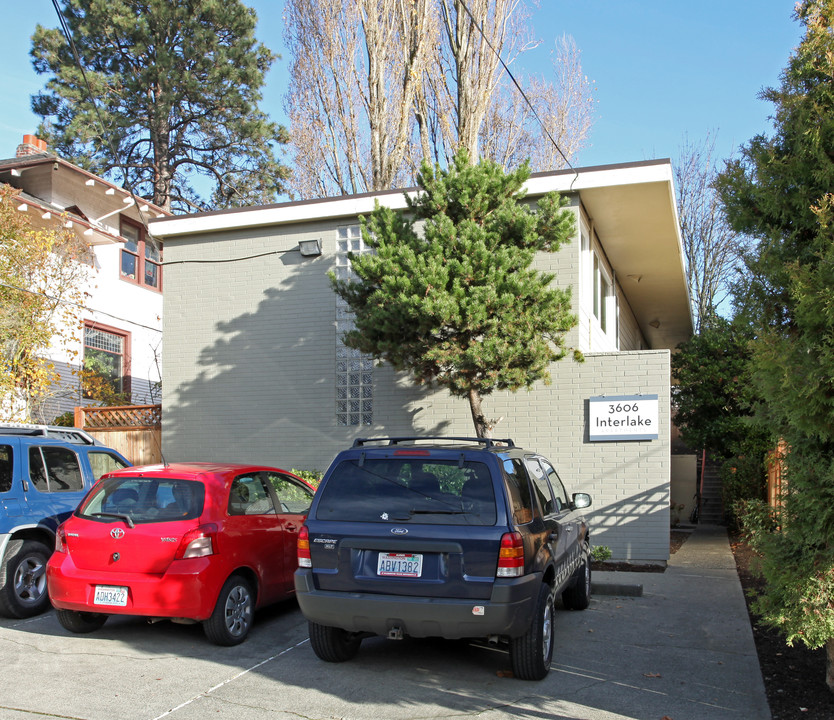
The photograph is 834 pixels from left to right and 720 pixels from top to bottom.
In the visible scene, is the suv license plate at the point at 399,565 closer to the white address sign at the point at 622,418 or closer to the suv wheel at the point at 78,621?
the suv wheel at the point at 78,621

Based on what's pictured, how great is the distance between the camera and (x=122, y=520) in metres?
6.57

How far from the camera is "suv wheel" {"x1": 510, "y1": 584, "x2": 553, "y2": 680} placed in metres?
5.57

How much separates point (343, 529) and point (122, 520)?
2175mm

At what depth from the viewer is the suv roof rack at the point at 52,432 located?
323 inches

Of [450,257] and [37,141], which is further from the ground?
[37,141]

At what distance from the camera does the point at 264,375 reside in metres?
13.5

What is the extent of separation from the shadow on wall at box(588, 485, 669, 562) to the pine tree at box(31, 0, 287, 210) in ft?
71.8

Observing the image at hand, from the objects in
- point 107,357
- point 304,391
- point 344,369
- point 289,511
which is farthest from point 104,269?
point 289,511

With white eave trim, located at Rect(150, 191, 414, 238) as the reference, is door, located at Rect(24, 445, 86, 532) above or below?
below

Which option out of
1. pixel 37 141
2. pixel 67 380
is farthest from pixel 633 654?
pixel 37 141

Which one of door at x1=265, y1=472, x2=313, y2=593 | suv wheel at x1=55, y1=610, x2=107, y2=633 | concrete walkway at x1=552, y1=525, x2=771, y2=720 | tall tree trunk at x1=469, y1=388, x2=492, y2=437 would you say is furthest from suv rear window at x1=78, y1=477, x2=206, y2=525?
tall tree trunk at x1=469, y1=388, x2=492, y2=437

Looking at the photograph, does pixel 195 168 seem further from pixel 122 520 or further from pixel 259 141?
pixel 122 520

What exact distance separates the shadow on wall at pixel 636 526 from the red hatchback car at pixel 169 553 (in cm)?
557

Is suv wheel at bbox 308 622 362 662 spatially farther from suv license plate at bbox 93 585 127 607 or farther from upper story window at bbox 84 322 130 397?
upper story window at bbox 84 322 130 397
